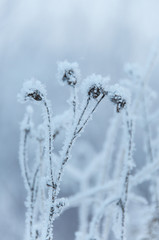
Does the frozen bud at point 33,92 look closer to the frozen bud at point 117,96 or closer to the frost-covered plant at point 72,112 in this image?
the frost-covered plant at point 72,112

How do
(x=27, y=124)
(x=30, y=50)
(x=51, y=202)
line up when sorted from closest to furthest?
(x=51, y=202), (x=27, y=124), (x=30, y=50)

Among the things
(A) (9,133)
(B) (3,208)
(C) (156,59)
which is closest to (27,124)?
(C) (156,59)

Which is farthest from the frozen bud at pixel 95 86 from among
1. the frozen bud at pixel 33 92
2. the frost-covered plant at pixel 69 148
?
the frozen bud at pixel 33 92

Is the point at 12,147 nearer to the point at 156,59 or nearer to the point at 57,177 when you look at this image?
the point at 156,59

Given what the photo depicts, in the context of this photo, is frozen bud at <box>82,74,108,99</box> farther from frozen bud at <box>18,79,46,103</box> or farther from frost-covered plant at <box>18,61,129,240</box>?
frozen bud at <box>18,79,46,103</box>

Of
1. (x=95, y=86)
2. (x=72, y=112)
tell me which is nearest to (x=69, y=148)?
(x=72, y=112)

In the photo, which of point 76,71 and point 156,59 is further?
point 156,59

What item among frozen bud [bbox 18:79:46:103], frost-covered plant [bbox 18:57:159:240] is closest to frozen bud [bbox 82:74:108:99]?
frost-covered plant [bbox 18:57:159:240]
